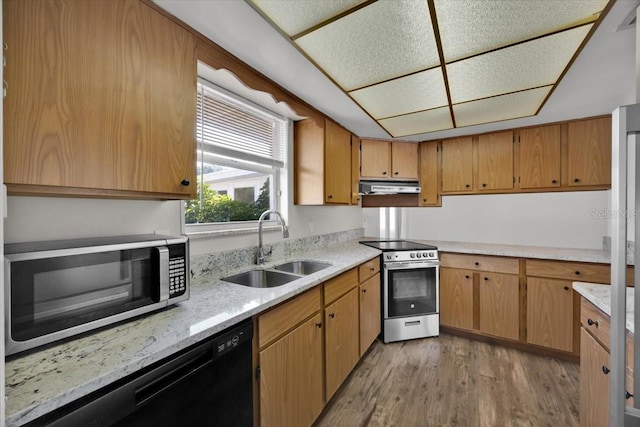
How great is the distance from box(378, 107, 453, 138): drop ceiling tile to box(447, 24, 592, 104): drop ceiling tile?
0.39 metres

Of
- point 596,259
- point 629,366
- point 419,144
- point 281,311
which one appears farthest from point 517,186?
point 281,311

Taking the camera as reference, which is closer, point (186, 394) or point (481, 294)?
point (186, 394)

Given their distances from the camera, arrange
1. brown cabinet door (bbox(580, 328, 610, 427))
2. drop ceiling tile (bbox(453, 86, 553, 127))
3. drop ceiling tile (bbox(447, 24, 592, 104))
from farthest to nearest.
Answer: drop ceiling tile (bbox(453, 86, 553, 127)), drop ceiling tile (bbox(447, 24, 592, 104)), brown cabinet door (bbox(580, 328, 610, 427))

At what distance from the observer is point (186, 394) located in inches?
34.5

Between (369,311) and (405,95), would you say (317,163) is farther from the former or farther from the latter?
(369,311)

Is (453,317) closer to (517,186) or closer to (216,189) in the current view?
(517,186)

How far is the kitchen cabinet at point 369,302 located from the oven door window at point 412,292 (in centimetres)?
16

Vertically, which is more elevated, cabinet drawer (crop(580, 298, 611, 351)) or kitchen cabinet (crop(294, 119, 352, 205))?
kitchen cabinet (crop(294, 119, 352, 205))

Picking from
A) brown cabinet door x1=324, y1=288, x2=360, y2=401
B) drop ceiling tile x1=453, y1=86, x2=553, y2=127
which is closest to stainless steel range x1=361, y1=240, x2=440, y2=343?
brown cabinet door x1=324, y1=288, x2=360, y2=401

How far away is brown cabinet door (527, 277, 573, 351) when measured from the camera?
2.35 m

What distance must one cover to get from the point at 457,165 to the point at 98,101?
10.9 feet

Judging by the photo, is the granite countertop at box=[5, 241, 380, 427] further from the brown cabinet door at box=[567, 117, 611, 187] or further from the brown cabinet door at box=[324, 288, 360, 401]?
the brown cabinet door at box=[567, 117, 611, 187]

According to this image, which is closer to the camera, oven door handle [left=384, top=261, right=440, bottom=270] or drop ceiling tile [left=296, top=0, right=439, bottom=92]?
drop ceiling tile [left=296, top=0, right=439, bottom=92]

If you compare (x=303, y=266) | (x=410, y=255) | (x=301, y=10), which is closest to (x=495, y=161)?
(x=410, y=255)
